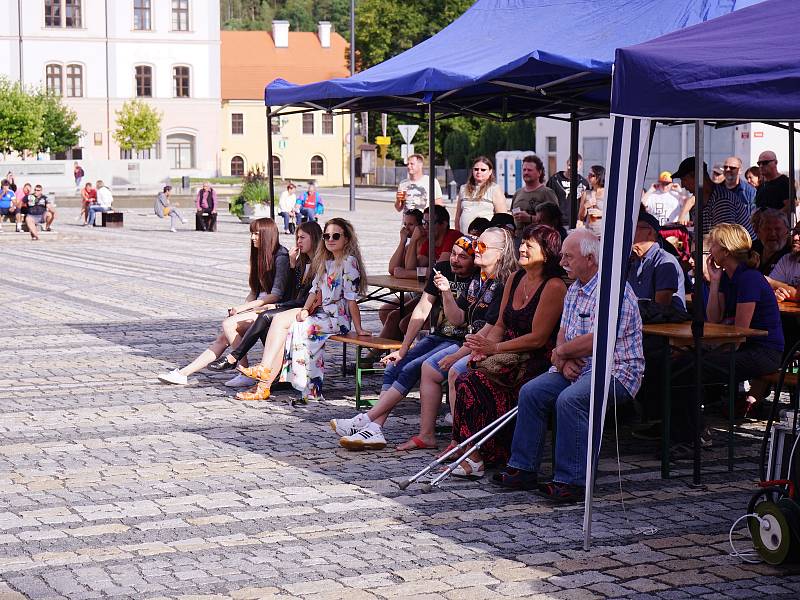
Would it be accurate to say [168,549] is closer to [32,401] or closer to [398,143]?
[32,401]

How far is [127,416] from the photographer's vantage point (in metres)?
9.89

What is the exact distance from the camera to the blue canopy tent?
19.0 ft

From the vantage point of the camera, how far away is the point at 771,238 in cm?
1027

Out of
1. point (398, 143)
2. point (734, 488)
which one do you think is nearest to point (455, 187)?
point (398, 143)

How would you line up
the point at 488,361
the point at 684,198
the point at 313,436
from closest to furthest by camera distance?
the point at 488,361, the point at 313,436, the point at 684,198

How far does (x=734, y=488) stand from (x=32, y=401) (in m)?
5.58

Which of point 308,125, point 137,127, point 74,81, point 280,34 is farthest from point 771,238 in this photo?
point 280,34

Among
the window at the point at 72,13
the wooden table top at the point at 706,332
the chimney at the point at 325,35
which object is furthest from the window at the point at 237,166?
the wooden table top at the point at 706,332

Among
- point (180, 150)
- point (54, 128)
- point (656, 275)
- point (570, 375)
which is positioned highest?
point (54, 128)

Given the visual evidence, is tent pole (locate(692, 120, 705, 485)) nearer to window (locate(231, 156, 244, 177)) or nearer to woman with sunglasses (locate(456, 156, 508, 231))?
woman with sunglasses (locate(456, 156, 508, 231))

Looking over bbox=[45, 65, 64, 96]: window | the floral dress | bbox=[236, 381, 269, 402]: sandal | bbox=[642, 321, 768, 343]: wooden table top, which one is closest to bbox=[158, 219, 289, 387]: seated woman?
bbox=[236, 381, 269, 402]: sandal

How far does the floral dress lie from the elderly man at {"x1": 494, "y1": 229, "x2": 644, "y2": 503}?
301 centimetres

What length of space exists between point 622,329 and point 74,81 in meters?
73.5

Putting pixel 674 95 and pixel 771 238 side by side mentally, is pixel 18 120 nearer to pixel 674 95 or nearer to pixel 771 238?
pixel 771 238
